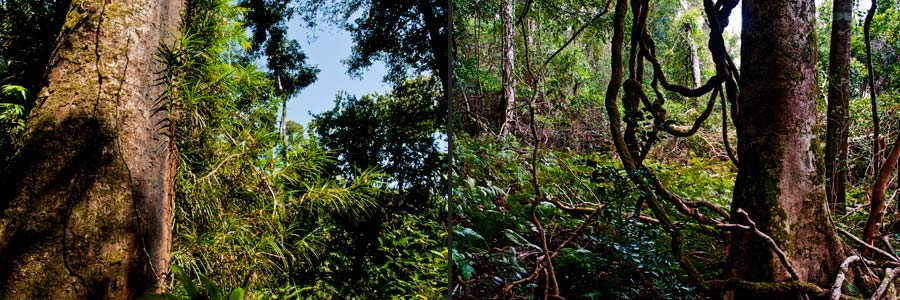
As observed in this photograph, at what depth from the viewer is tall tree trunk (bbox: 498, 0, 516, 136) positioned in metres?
1.25

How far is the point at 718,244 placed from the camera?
86 centimetres

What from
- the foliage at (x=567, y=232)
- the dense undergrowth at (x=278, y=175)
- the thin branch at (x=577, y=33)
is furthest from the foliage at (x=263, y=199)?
the thin branch at (x=577, y=33)

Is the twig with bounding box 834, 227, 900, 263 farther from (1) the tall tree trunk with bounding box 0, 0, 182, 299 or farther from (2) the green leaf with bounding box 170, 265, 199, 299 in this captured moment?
(1) the tall tree trunk with bounding box 0, 0, 182, 299

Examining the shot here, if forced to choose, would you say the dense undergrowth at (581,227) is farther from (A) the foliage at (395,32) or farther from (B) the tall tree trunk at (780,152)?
(A) the foliage at (395,32)

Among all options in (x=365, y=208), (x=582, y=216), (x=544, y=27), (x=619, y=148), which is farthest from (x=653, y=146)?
(x=365, y=208)

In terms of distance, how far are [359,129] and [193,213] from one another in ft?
1.42

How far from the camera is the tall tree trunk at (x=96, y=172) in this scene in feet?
3.42

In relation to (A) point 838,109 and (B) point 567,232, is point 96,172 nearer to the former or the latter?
(B) point 567,232

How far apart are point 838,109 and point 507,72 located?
0.66 meters

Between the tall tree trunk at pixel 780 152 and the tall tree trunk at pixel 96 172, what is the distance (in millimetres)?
1061

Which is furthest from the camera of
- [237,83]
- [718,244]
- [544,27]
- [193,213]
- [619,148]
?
[237,83]

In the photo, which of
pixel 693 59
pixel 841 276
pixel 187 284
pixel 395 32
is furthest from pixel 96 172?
pixel 841 276

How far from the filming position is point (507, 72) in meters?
1.30

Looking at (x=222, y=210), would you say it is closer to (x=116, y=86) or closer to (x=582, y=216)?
(x=116, y=86)
